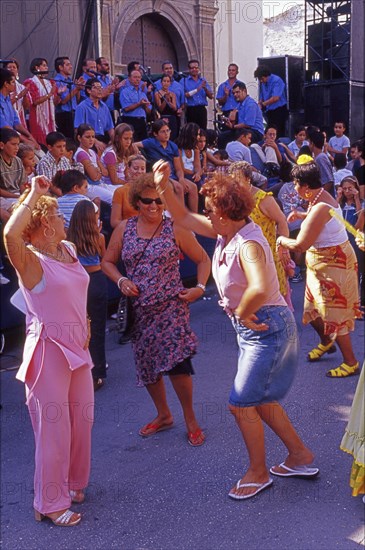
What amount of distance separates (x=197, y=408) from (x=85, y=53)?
1017 centimetres

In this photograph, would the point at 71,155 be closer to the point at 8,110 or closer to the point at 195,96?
the point at 8,110

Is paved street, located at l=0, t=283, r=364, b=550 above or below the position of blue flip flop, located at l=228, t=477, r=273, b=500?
below

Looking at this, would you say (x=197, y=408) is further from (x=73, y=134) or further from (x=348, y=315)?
(x=73, y=134)

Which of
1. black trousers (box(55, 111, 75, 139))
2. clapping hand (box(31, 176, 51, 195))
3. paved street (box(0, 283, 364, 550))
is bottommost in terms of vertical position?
paved street (box(0, 283, 364, 550))

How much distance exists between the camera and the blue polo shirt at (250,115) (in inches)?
460

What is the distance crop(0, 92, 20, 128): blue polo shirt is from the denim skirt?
211 inches

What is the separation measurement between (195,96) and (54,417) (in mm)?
9115

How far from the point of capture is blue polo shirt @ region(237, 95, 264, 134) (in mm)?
11695

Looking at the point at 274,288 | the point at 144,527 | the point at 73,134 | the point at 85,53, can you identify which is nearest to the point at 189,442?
the point at 144,527

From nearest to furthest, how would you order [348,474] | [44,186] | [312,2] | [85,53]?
[44,186] < [348,474] < [85,53] < [312,2]

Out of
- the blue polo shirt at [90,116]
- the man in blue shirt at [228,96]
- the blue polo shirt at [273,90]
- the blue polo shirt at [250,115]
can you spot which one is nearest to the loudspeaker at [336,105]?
the blue polo shirt at [273,90]

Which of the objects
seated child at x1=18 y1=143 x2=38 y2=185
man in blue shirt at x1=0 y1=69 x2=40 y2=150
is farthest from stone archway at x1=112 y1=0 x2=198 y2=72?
seated child at x1=18 y1=143 x2=38 y2=185

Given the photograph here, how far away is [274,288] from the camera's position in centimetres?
354

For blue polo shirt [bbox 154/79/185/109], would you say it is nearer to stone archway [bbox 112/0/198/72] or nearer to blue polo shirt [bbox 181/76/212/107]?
blue polo shirt [bbox 181/76/212/107]
